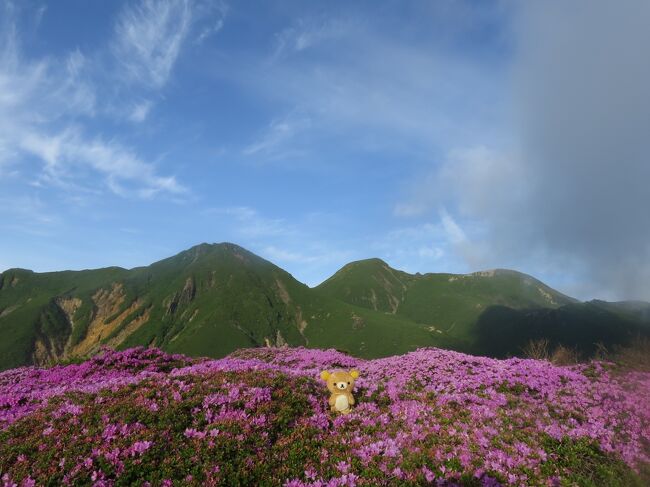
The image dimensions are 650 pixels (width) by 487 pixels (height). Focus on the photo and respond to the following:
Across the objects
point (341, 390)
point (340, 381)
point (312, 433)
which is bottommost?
point (312, 433)

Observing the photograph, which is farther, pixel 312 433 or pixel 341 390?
pixel 341 390

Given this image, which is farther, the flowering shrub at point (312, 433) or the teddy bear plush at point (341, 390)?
the teddy bear plush at point (341, 390)

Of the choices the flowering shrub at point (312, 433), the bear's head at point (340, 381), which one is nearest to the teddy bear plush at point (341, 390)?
the bear's head at point (340, 381)

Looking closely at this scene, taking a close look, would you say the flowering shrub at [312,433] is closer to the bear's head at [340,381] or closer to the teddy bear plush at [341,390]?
the teddy bear plush at [341,390]

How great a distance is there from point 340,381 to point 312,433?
2.22 m

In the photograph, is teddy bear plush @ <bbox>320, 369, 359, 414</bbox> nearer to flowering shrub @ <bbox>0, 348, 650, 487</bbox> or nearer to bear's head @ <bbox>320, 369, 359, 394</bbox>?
bear's head @ <bbox>320, 369, 359, 394</bbox>

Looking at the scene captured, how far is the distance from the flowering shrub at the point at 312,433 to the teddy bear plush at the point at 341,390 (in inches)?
13.7

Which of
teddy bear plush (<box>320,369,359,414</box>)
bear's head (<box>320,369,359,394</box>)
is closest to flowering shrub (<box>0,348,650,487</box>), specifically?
teddy bear plush (<box>320,369,359,414</box>)

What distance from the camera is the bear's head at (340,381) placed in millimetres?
13312

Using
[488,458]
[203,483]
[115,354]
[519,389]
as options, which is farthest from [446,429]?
[115,354]

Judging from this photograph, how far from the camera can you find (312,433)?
1152cm

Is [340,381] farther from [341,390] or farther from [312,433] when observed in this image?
[312,433]

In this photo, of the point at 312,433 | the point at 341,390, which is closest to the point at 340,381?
the point at 341,390

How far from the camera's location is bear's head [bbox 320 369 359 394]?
43.7 feet
